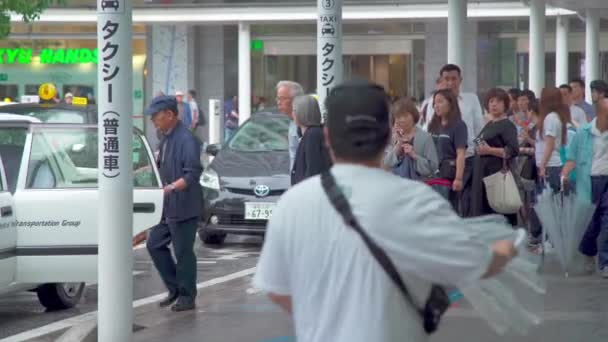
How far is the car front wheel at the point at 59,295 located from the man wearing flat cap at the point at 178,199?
0.95 metres

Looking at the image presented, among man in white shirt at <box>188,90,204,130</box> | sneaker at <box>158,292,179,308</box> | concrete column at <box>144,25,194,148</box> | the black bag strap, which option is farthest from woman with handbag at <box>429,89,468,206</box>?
concrete column at <box>144,25,194,148</box>

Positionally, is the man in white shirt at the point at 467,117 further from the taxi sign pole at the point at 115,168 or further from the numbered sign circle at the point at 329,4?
the taxi sign pole at the point at 115,168

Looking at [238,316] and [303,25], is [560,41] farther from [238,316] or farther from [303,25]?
[238,316]

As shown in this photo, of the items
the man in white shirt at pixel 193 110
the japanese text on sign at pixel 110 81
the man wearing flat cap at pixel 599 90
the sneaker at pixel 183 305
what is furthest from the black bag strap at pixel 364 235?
the man in white shirt at pixel 193 110

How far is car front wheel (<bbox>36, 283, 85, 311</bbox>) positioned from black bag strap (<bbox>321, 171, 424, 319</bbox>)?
7.31m

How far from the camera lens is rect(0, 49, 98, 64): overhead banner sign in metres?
35.7

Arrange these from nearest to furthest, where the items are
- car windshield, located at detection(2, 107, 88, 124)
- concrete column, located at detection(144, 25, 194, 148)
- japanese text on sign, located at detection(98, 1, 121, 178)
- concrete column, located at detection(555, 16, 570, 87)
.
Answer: japanese text on sign, located at detection(98, 1, 121, 178)
car windshield, located at detection(2, 107, 88, 124)
concrete column, located at detection(555, 16, 570, 87)
concrete column, located at detection(144, 25, 194, 148)

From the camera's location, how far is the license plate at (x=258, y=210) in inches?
571

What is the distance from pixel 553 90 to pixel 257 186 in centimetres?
365

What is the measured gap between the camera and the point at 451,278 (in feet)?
11.7

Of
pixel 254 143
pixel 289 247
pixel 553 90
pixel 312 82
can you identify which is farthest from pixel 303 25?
pixel 289 247

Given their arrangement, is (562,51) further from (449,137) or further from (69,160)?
(69,160)

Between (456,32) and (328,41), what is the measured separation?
5.33 meters

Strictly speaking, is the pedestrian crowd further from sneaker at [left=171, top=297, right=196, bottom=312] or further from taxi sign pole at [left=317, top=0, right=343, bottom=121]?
taxi sign pole at [left=317, top=0, right=343, bottom=121]
